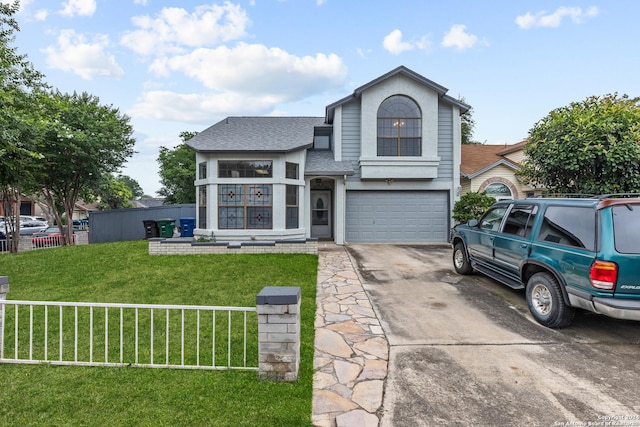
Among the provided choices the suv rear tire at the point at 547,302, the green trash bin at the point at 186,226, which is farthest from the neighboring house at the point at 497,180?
the green trash bin at the point at 186,226

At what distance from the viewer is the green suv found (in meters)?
3.73

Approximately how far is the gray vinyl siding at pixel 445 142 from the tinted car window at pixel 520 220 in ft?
25.7

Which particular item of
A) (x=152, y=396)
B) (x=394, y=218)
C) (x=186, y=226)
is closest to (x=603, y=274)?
(x=152, y=396)

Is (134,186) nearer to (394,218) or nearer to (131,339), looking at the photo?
(394,218)

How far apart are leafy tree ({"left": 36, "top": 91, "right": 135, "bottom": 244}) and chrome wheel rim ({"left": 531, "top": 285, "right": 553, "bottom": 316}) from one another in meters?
15.7

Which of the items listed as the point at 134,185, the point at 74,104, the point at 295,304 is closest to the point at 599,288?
the point at 295,304

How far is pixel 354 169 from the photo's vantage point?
13.1 meters

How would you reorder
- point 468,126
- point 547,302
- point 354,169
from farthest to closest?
point 468,126, point 354,169, point 547,302

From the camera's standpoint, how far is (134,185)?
91.7 metres

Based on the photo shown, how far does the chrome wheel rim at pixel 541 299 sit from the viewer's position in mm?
4621

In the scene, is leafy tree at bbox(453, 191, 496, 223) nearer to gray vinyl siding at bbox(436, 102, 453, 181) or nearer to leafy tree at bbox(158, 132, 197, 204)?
gray vinyl siding at bbox(436, 102, 453, 181)

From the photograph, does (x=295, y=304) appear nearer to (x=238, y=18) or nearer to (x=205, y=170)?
(x=205, y=170)

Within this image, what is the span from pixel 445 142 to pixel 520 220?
865 centimetres

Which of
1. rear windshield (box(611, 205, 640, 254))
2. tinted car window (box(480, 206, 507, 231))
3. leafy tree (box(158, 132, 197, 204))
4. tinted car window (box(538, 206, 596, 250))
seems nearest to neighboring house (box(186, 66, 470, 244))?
tinted car window (box(480, 206, 507, 231))
